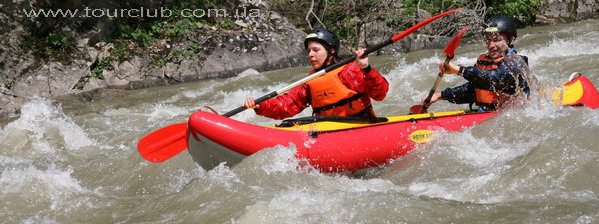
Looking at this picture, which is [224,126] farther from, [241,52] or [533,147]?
[241,52]

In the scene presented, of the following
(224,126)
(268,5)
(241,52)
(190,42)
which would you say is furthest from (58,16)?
(224,126)

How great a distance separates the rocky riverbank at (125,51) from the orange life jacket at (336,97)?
544 centimetres

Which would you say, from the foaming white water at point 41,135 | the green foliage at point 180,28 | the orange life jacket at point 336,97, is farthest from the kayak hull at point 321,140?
the green foliage at point 180,28

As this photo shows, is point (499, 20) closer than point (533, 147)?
No

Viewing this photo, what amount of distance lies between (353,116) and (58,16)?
737cm

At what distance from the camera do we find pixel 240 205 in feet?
11.0

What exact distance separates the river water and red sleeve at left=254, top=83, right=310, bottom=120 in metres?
0.70

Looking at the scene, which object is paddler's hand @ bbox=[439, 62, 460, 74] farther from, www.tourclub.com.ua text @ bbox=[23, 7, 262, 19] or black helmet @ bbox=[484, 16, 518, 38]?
www.tourclub.com.ua text @ bbox=[23, 7, 262, 19]

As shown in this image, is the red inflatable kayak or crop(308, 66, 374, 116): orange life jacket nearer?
the red inflatable kayak

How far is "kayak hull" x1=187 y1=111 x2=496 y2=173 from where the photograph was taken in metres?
3.70

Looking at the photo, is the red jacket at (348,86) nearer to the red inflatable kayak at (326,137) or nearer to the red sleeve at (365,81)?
the red sleeve at (365,81)

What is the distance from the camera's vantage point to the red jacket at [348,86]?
Answer: 403 centimetres

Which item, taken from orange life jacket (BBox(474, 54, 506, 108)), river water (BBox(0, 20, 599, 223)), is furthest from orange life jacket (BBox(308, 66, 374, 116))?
orange life jacket (BBox(474, 54, 506, 108))

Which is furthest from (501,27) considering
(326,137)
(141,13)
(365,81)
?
(141,13)
